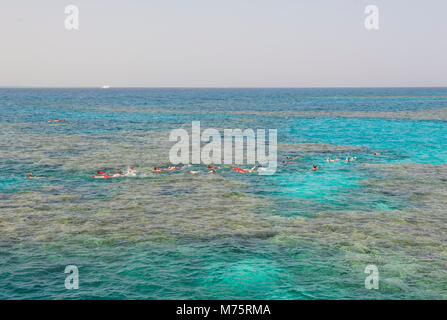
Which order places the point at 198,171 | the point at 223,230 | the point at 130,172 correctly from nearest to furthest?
1. the point at 223,230
2. the point at 130,172
3. the point at 198,171

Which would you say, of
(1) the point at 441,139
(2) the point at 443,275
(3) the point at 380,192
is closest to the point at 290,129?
(1) the point at 441,139

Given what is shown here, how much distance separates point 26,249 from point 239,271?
1194 cm
